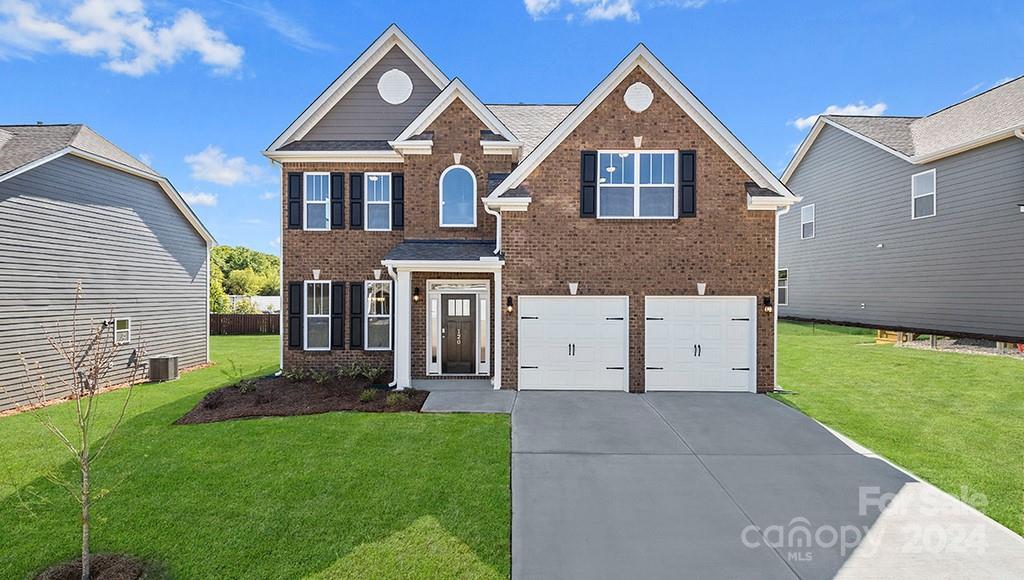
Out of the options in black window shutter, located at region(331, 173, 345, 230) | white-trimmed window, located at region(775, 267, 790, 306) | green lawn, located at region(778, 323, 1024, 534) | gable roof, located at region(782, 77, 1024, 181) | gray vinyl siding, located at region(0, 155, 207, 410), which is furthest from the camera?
white-trimmed window, located at region(775, 267, 790, 306)

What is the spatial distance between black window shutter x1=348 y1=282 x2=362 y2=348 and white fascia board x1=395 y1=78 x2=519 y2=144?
404cm

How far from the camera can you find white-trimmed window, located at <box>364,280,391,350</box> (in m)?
11.5

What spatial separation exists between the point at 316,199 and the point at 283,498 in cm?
854

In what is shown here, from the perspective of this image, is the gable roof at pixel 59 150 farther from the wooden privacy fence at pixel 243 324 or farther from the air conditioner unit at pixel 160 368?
the wooden privacy fence at pixel 243 324

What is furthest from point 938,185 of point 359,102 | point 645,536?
point 359,102

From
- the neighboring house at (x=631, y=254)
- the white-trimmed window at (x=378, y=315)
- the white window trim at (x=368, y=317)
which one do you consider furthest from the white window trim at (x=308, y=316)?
the neighboring house at (x=631, y=254)

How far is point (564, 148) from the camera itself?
978 cm

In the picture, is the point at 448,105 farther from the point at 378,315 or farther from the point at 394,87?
the point at 378,315

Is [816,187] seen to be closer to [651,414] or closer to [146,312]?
[651,414]

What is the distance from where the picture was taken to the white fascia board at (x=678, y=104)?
374 inches

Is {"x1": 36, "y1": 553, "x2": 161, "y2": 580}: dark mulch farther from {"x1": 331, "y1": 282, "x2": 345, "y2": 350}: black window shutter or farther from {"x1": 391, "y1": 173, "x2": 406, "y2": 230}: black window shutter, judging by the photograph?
{"x1": 391, "y1": 173, "x2": 406, "y2": 230}: black window shutter

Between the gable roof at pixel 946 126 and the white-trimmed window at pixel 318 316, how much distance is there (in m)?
20.1

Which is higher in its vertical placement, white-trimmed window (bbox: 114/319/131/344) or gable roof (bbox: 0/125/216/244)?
gable roof (bbox: 0/125/216/244)

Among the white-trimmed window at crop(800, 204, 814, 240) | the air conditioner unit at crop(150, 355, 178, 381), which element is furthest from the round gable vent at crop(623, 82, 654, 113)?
the white-trimmed window at crop(800, 204, 814, 240)
